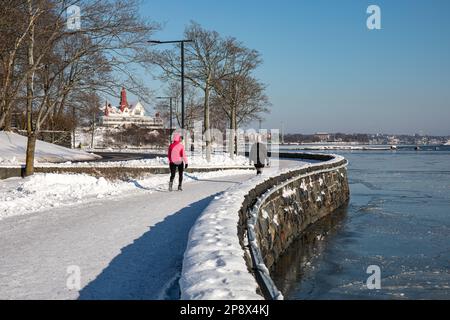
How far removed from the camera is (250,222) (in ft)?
29.9

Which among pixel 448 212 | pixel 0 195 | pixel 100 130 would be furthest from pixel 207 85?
pixel 100 130

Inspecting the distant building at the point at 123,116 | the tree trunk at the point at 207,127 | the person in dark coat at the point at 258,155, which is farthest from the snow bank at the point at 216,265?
the distant building at the point at 123,116

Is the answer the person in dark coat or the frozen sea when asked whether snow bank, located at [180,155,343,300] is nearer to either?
the frozen sea

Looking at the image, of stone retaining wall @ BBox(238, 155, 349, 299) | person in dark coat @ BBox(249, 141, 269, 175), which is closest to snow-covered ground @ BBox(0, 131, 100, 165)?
person in dark coat @ BBox(249, 141, 269, 175)

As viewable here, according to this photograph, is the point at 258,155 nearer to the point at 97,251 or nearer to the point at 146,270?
the point at 97,251

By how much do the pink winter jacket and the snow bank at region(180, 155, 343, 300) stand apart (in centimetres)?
634

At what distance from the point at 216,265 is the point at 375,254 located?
1026cm

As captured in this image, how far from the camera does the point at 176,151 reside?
14.6m

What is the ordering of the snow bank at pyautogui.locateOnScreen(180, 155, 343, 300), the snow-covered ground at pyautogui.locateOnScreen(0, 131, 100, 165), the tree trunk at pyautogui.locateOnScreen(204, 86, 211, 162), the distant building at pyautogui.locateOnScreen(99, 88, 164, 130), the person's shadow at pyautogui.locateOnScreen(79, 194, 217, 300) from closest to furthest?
the snow bank at pyautogui.locateOnScreen(180, 155, 343, 300) < the person's shadow at pyautogui.locateOnScreen(79, 194, 217, 300) < the snow-covered ground at pyautogui.locateOnScreen(0, 131, 100, 165) < the tree trunk at pyautogui.locateOnScreen(204, 86, 211, 162) < the distant building at pyautogui.locateOnScreen(99, 88, 164, 130)

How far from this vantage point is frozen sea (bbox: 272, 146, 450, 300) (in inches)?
426

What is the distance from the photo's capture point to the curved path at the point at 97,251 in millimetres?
5500

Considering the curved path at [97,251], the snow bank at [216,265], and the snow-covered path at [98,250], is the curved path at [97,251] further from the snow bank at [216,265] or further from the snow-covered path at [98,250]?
the snow bank at [216,265]

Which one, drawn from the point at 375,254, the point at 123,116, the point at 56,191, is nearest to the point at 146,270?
the point at 56,191
